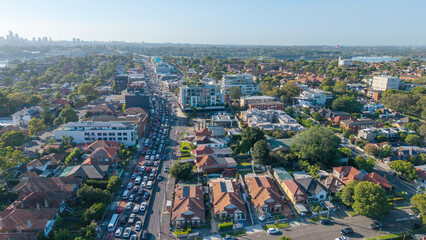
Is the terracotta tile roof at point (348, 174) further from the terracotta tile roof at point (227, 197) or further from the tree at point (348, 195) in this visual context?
the terracotta tile roof at point (227, 197)

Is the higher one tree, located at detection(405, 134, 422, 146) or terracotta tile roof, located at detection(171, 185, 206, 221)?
tree, located at detection(405, 134, 422, 146)

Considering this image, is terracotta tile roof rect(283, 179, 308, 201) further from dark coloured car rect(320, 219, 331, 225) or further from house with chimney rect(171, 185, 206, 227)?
house with chimney rect(171, 185, 206, 227)

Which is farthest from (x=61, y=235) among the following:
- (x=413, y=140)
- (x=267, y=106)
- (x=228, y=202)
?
(x=413, y=140)

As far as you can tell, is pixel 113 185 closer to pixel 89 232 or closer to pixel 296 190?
pixel 89 232

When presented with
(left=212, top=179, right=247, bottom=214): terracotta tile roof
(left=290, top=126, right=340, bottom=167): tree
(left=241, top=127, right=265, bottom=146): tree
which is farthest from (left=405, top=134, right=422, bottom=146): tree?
(left=212, top=179, right=247, bottom=214): terracotta tile roof

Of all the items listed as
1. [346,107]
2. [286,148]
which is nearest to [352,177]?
[286,148]

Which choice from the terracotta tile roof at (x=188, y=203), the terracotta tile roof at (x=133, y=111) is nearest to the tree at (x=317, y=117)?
the terracotta tile roof at (x=133, y=111)
